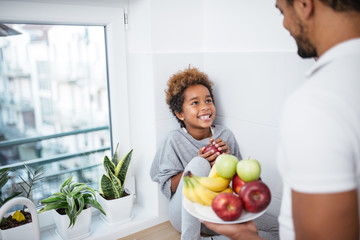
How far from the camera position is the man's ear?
0.78 metres

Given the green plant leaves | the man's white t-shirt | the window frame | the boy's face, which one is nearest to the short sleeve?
the man's white t-shirt

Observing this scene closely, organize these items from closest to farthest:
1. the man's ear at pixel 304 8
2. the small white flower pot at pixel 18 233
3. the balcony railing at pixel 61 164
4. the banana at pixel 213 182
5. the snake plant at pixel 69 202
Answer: the man's ear at pixel 304 8 → the banana at pixel 213 182 → the small white flower pot at pixel 18 233 → the snake plant at pixel 69 202 → the balcony railing at pixel 61 164

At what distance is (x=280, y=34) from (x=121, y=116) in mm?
871

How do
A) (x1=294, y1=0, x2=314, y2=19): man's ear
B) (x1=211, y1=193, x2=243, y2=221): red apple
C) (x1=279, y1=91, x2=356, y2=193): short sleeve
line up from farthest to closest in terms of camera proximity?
1. (x1=211, y1=193, x2=243, y2=221): red apple
2. (x1=294, y1=0, x2=314, y2=19): man's ear
3. (x1=279, y1=91, x2=356, y2=193): short sleeve

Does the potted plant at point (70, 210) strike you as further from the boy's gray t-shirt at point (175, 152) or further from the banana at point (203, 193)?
the banana at point (203, 193)

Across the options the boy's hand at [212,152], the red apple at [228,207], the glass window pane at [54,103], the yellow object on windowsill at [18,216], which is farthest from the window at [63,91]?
the red apple at [228,207]

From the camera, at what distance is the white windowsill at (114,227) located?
1594 millimetres

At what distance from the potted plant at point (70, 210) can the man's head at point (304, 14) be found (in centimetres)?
108

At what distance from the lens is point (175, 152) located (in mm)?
1645

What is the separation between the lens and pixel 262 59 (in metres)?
1.55

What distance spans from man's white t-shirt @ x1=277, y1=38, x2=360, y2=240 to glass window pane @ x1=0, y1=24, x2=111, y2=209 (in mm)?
1213

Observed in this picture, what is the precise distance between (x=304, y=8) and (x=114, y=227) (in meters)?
1.30

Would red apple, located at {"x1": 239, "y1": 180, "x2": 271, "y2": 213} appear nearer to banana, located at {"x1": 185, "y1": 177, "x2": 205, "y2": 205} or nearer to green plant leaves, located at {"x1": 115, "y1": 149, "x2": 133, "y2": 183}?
banana, located at {"x1": 185, "y1": 177, "x2": 205, "y2": 205}

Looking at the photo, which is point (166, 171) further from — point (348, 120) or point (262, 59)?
point (348, 120)
